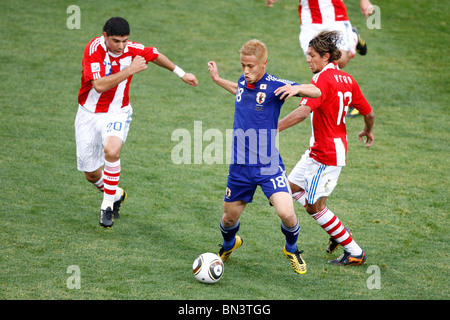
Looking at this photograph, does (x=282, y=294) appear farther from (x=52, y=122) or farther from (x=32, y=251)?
(x=52, y=122)

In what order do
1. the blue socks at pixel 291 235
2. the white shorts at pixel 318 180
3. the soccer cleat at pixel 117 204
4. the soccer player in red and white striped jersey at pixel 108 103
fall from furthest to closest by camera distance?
the soccer cleat at pixel 117 204
the soccer player in red and white striped jersey at pixel 108 103
the white shorts at pixel 318 180
the blue socks at pixel 291 235

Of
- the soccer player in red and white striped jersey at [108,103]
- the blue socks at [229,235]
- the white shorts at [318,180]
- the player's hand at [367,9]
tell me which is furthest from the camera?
the player's hand at [367,9]

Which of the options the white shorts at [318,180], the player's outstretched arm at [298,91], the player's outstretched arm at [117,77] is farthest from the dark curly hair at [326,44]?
the player's outstretched arm at [117,77]

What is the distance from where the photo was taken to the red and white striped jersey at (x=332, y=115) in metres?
5.56

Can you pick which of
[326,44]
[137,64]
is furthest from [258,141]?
[137,64]

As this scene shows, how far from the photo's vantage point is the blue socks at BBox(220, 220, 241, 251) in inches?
218

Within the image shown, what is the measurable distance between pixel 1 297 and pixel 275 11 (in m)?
10.8

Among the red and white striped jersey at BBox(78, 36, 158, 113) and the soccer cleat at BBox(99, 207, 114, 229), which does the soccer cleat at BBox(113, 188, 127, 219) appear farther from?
the red and white striped jersey at BBox(78, 36, 158, 113)

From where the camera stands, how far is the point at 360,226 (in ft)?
21.9

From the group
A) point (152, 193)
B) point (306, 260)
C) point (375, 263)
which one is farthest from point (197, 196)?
point (375, 263)

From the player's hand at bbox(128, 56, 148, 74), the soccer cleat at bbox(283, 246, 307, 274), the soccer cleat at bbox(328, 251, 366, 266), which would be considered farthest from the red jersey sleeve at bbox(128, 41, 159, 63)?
the soccer cleat at bbox(328, 251, 366, 266)

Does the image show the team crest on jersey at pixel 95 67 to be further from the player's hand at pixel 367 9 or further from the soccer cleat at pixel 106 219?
the player's hand at pixel 367 9

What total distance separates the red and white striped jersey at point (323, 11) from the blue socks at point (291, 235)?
473cm
